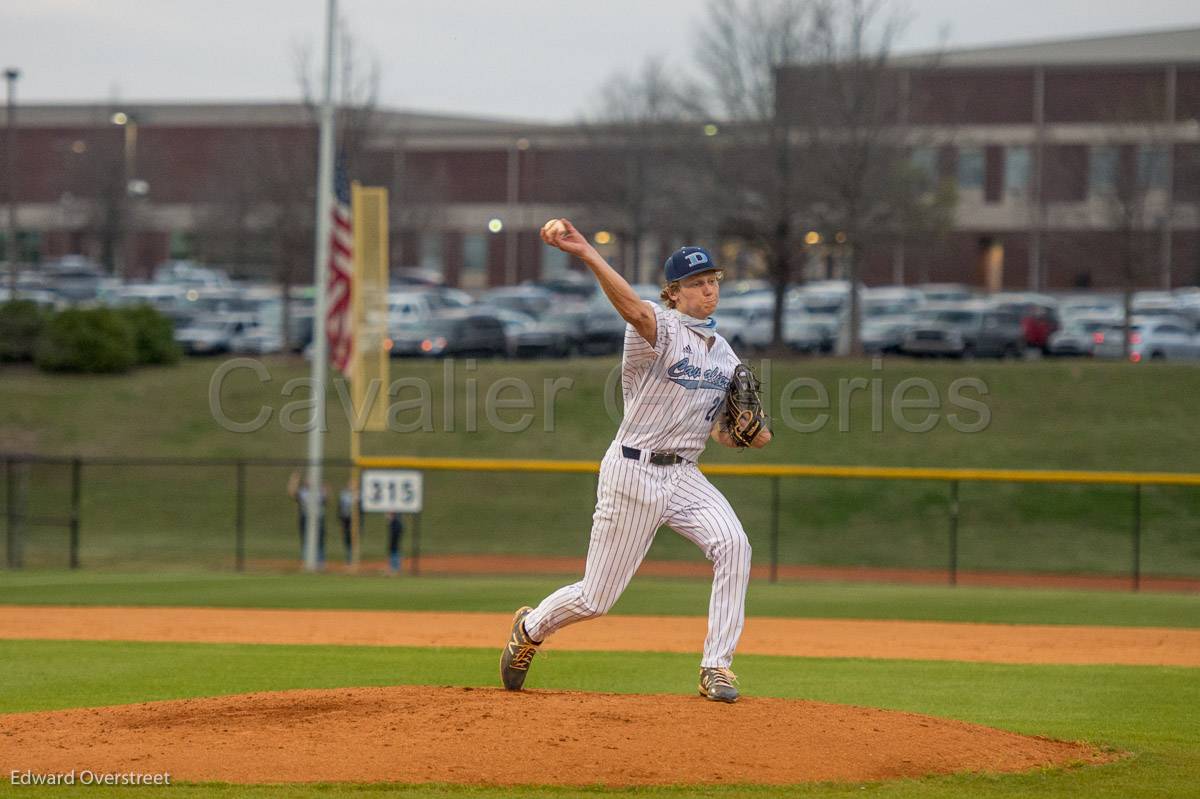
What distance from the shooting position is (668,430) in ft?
22.1

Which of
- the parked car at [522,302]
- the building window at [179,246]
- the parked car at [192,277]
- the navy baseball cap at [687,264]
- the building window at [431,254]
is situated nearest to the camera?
the navy baseball cap at [687,264]

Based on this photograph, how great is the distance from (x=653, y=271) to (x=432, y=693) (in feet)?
171

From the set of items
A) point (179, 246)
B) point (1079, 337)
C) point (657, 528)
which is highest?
point (179, 246)

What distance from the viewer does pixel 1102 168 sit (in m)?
45.8

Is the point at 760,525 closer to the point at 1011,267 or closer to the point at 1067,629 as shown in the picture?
the point at 1067,629

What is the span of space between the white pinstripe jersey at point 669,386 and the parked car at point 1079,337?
32.7 meters

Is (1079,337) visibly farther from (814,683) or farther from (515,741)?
(515,741)

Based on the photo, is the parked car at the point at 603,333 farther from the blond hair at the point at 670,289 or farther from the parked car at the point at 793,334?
the blond hair at the point at 670,289

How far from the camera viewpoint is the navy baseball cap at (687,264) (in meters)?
6.79

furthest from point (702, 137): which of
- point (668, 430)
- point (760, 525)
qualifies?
point (668, 430)

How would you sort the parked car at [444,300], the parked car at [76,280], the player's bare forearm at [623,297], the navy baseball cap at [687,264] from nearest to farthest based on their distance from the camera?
the player's bare forearm at [623,297] → the navy baseball cap at [687,264] → the parked car at [444,300] → the parked car at [76,280]

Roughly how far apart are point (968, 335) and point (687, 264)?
31.2 metres

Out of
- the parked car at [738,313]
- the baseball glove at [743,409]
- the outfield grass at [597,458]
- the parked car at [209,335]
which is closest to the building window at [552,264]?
the parked car at [738,313]

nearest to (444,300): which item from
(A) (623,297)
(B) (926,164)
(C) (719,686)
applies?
(B) (926,164)
